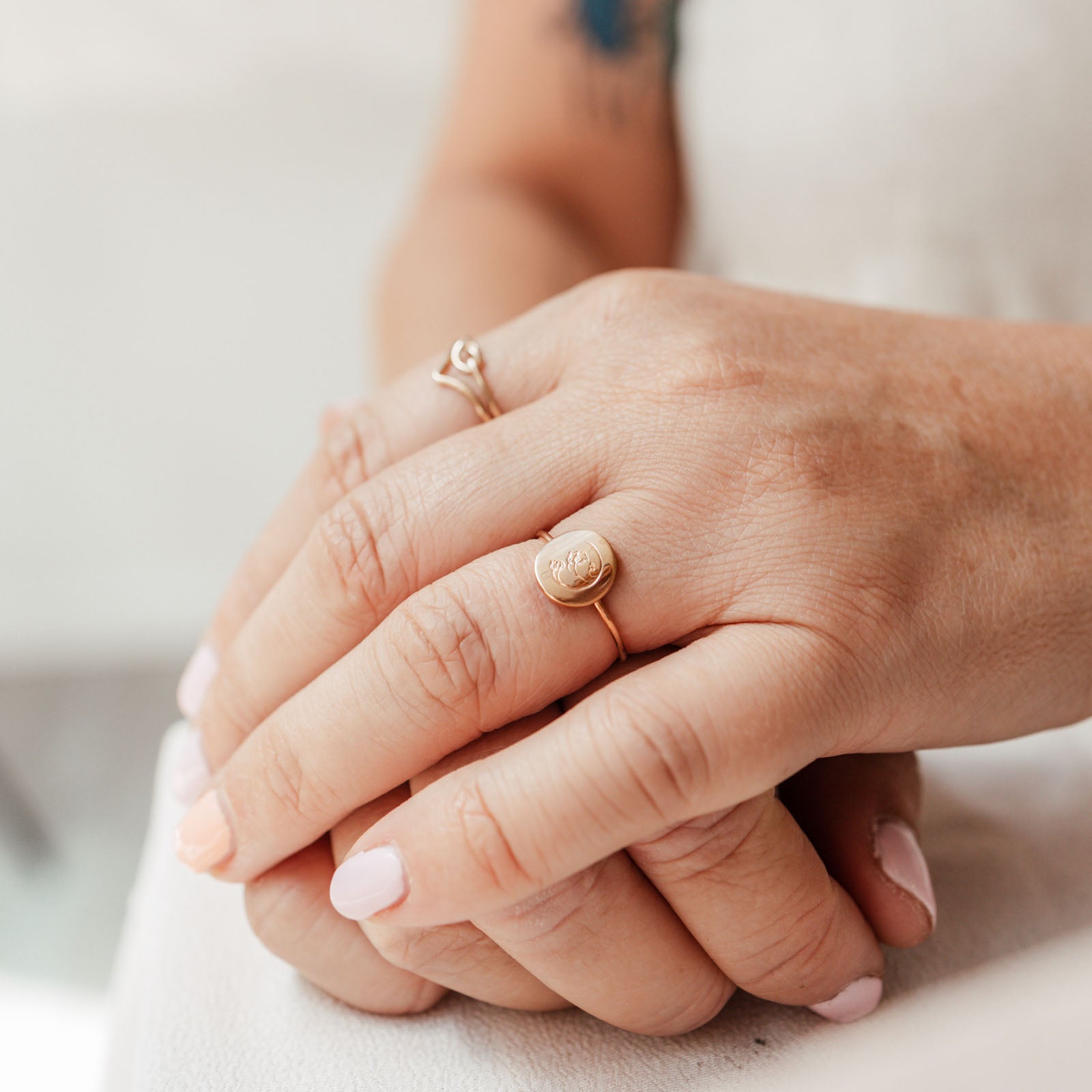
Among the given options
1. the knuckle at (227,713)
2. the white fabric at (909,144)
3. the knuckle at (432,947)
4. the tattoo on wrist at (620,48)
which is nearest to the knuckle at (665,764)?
the knuckle at (432,947)

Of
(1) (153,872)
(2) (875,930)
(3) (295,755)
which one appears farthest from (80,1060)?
(2) (875,930)

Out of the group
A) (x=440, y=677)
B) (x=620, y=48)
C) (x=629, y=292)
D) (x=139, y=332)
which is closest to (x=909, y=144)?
(x=620, y=48)

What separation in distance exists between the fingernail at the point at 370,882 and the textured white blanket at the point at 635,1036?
9cm

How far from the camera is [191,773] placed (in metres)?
0.53

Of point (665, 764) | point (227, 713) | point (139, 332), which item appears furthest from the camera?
point (139, 332)

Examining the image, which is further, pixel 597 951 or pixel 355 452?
pixel 355 452

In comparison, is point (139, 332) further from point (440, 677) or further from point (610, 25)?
point (440, 677)

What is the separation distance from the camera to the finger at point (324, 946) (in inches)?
17.6

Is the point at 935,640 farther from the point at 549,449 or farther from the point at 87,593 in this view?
the point at 87,593

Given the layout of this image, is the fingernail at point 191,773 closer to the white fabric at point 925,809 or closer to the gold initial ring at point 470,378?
the white fabric at point 925,809

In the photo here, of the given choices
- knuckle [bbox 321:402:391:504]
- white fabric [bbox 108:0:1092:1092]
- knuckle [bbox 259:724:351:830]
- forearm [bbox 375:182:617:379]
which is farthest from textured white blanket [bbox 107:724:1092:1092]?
forearm [bbox 375:182:617:379]

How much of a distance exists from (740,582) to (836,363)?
14 cm

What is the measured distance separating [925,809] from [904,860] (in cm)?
12

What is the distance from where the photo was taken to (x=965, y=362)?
51 cm
